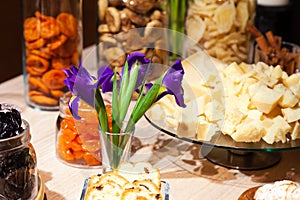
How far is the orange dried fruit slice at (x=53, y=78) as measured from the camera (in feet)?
4.53

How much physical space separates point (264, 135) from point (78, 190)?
33cm

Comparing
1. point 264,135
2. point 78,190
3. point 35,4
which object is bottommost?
point 78,190

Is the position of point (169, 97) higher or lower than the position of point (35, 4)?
lower

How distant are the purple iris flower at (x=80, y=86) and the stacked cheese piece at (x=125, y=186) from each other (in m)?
0.14

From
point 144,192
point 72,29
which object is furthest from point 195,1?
point 144,192

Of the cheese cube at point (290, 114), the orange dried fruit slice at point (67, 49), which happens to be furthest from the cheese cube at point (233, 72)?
the orange dried fruit slice at point (67, 49)

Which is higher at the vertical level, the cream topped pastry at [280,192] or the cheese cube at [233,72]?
the cheese cube at [233,72]

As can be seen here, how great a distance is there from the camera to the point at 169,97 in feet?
3.89

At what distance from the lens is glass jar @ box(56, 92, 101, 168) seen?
45.1 inches

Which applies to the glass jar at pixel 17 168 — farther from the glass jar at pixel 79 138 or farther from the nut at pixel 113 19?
the nut at pixel 113 19

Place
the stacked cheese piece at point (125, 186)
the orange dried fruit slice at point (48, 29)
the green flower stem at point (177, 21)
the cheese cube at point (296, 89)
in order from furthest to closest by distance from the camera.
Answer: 1. the green flower stem at point (177, 21)
2. the orange dried fruit slice at point (48, 29)
3. the cheese cube at point (296, 89)
4. the stacked cheese piece at point (125, 186)

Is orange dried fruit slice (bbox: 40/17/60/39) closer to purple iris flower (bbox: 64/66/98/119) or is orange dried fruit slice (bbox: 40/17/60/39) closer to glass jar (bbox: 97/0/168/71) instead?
glass jar (bbox: 97/0/168/71)

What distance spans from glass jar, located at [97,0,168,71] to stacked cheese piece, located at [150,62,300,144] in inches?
9.0

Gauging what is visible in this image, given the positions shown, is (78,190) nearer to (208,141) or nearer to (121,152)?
(121,152)
